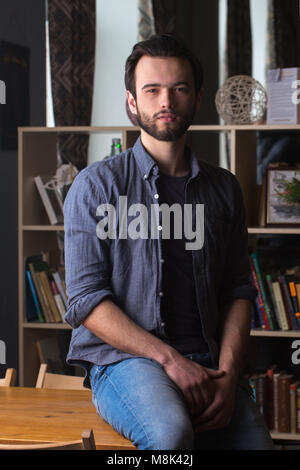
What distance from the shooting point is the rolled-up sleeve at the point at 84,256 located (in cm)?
181

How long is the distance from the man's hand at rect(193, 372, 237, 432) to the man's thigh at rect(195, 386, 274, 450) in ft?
0.17

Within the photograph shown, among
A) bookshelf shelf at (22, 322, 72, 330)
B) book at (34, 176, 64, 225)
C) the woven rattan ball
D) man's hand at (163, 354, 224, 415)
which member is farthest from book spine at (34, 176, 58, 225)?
man's hand at (163, 354, 224, 415)

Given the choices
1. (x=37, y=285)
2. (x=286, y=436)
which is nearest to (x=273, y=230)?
(x=286, y=436)

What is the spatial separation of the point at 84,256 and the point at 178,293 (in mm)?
287

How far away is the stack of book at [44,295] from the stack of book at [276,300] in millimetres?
952

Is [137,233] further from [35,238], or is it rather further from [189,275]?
[35,238]

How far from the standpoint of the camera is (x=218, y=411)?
1.70 m

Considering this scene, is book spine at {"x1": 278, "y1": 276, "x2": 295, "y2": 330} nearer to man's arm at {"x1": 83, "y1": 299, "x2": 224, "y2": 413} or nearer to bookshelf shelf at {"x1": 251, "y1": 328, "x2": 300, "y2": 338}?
bookshelf shelf at {"x1": 251, "y1": 328, "x2": 300, "y2": 338}

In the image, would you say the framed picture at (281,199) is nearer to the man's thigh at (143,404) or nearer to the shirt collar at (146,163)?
the shirt collar at (146,163)

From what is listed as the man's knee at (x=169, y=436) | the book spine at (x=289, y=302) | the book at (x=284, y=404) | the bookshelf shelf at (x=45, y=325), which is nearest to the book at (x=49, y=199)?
the bookshelf shelf at (x=45, y=325)

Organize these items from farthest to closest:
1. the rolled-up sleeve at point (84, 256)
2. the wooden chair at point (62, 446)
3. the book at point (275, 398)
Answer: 1. the book at point (275, 398)
2. the rolled-up sleeve at point (84, 256)
3. the wooden chair at point (62, 446)

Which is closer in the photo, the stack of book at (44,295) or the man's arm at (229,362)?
the man's arm at (229,362)

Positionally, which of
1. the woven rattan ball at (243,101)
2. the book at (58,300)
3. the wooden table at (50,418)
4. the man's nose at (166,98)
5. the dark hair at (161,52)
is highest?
the woven rattan ball at (243,101)

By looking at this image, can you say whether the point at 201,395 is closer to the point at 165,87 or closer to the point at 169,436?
the point at 169,436
